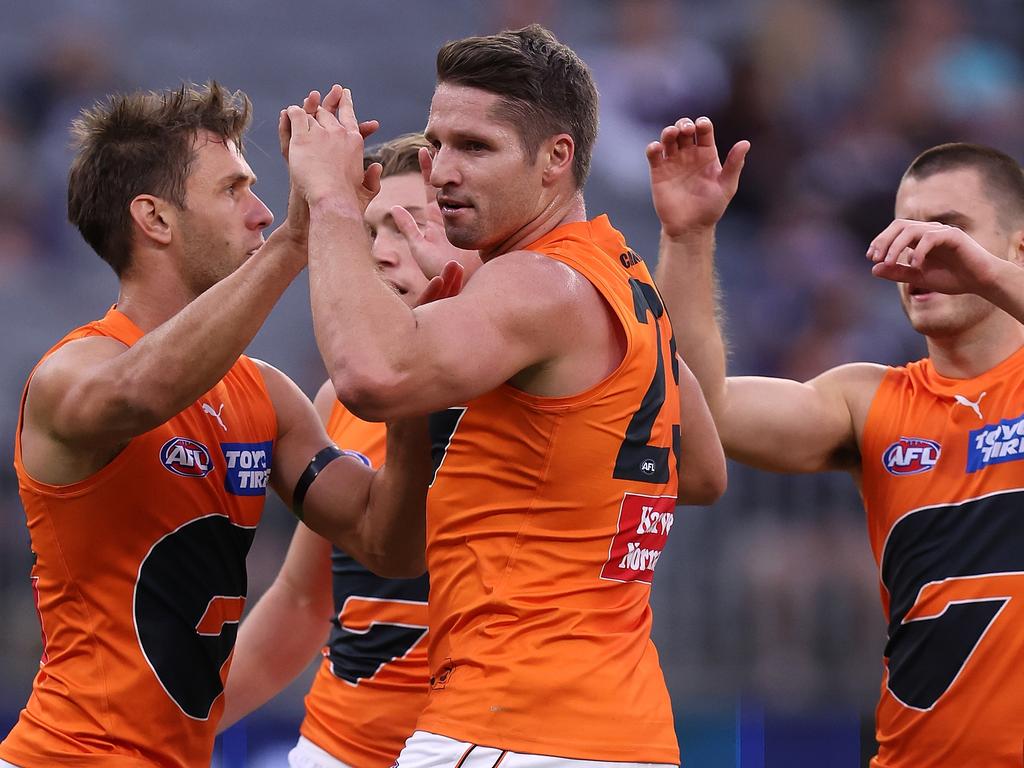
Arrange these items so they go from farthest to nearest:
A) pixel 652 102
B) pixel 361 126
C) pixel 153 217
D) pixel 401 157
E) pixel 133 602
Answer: pixel 652 102
pixel 401 157
pixel 153 217
pixel 133 602
pixel 361 126

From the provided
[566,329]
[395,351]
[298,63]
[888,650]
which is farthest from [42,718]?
[298,63]

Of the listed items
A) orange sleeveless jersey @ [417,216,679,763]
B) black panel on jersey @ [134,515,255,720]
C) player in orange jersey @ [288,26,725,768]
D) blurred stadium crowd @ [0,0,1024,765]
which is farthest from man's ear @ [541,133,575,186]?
blurred stadium crowd @ [0,0,1024,765]

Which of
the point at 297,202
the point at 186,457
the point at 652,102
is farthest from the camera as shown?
the point at 652,102

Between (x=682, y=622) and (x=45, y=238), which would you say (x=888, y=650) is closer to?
(x=682, y=622)

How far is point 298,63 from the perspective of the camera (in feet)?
39.5

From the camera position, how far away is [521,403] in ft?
11.4

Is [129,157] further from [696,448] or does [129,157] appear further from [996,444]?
[996,444]

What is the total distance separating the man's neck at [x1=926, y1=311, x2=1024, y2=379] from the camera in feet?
15.6

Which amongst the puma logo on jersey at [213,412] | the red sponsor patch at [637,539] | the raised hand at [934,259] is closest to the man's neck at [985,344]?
the raised hand at [934,259]

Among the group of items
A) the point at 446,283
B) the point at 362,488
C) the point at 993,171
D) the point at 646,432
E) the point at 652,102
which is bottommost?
the point at 362,488

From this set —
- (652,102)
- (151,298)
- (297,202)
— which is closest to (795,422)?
(297,202)

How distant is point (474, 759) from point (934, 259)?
1.96m

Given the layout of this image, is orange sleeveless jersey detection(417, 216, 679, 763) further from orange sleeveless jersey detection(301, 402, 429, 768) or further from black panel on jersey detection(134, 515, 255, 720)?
orange sleeveless jersey detection(301, 402, 429, 768)

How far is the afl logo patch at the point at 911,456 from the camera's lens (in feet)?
15.2
